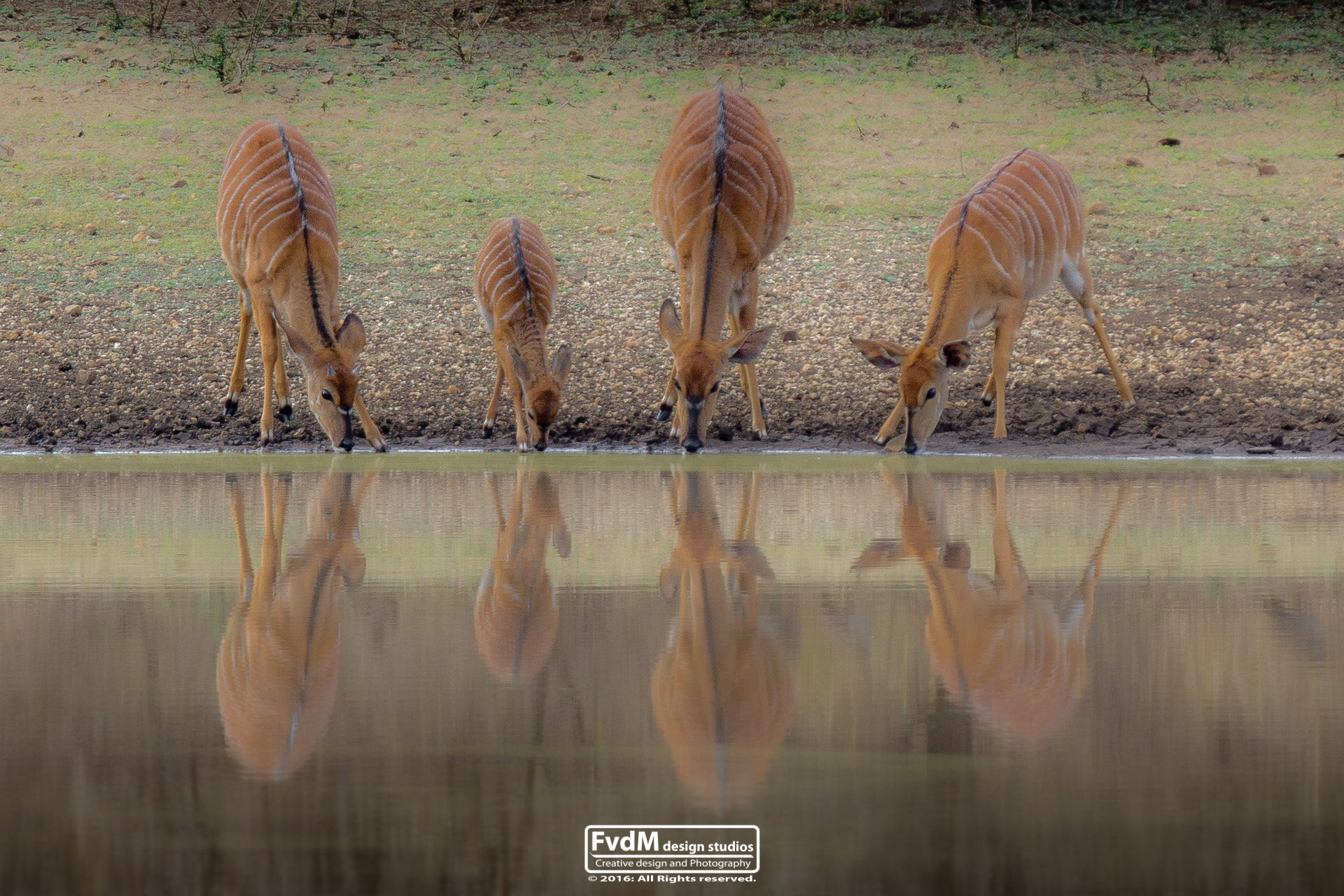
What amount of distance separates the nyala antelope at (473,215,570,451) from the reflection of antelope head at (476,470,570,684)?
3118 mm

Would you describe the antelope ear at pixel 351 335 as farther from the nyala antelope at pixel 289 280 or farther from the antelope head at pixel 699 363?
the antelope head at pixel 699 363

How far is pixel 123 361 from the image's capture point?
11.9m

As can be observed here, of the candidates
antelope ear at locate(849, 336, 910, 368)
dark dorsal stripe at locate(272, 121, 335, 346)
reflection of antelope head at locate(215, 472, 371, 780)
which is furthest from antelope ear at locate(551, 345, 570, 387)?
reflection of antelope head at locate(215, 472, 371, 780)

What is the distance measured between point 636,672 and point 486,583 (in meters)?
1.41

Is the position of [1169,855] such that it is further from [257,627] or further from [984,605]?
[257,627]

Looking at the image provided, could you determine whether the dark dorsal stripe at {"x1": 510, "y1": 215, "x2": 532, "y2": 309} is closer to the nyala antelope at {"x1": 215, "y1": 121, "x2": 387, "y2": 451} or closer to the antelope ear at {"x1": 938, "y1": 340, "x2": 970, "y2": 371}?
the nyala antelope at {"x1": 215, "y1": 121, "x2": 387, "y2": 451}

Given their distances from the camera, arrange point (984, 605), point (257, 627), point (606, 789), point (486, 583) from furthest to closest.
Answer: point (486, 583) → point (984, 605) → point (257, 627) → point (606, 789)

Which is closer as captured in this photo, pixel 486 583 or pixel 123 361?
pixel 486 583

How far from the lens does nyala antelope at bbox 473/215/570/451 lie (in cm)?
1064

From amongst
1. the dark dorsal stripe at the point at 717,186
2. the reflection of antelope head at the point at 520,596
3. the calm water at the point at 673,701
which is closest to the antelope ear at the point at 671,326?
the dark dorsal stripe at the point at 717,186

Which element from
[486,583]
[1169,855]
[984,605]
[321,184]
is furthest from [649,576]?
[321,184]

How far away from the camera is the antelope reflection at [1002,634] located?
348 cm

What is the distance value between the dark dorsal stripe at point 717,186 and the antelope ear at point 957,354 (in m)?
1.57

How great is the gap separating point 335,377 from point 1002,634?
6969 millimetres
